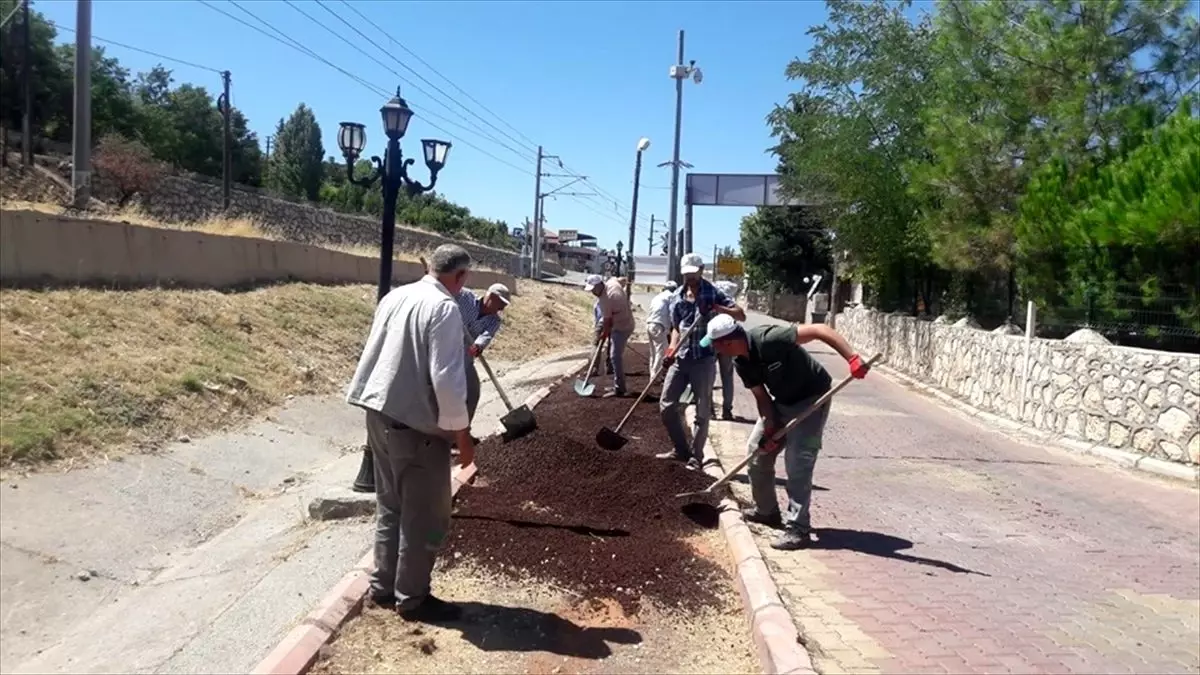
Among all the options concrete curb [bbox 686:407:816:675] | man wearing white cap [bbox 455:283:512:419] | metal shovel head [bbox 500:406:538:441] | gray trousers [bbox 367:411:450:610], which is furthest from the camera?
metal shovel head [bbox 500:406:538:441]

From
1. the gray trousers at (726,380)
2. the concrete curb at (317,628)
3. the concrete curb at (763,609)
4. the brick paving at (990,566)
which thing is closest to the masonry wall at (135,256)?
the gray trousers at (726,380)

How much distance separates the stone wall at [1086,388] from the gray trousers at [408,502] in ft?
26.9

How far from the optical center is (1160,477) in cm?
981

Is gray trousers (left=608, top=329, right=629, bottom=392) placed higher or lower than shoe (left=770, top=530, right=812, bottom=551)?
higher

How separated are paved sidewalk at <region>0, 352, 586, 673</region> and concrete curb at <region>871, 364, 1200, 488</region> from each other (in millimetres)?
6648

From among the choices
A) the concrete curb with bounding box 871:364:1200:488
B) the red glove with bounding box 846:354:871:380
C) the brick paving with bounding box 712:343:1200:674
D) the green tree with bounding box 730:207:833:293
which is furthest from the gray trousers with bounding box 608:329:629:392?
the green tree with bounding box 730:207:833:293

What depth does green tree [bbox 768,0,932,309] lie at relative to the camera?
20.2 meters

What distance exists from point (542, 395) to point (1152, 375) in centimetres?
705

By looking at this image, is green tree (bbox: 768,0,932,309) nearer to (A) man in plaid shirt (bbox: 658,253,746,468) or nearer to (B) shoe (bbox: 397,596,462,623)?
(A) man in plaid shirt (bbox: 658,253,746,468)

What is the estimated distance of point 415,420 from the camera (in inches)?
170

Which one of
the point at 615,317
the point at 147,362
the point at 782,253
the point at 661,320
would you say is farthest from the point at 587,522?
the point at 782,253

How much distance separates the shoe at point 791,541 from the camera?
604 centimetres

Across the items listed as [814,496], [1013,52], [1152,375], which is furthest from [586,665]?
[1013,52]

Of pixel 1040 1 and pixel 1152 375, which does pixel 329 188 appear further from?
pixel 1152 375
